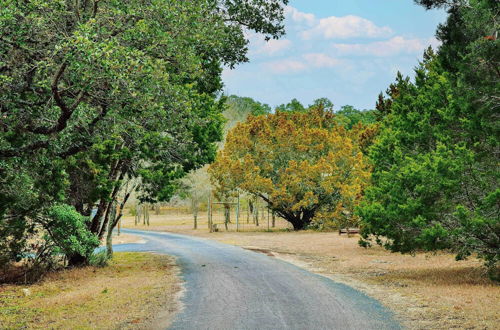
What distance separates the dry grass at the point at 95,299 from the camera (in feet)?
35.7

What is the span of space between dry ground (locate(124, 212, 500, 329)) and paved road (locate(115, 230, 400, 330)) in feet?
2.25

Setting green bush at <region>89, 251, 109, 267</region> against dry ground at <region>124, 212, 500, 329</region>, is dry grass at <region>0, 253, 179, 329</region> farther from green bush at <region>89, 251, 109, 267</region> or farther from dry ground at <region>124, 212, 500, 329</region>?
dry ground at <region>124, 212, 500, 329</region>

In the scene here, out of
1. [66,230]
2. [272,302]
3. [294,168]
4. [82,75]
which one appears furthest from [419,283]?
[294,168]

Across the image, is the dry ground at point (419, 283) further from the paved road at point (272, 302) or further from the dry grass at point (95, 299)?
the dry grass at point (95, 299)

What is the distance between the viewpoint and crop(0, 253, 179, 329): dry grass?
1087cm

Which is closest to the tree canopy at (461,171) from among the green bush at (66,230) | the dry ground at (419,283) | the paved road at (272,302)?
the dry ground at (419,283)

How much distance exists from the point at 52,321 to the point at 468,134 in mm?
12497

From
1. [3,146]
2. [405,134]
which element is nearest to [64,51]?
[3,146]

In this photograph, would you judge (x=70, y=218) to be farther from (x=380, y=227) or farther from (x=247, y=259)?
(x=380, y=227)

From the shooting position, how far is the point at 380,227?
1720 centimetres

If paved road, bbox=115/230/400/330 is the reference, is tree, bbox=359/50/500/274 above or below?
above

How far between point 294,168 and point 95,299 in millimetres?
32563

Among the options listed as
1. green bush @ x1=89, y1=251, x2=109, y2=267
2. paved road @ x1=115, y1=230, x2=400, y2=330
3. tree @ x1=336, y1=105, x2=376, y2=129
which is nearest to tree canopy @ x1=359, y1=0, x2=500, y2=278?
paved road @ x1=115, y1=230, x2=400, y2=330

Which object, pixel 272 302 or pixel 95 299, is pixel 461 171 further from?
pixel 95 299
